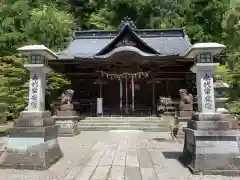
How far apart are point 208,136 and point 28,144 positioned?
452cm

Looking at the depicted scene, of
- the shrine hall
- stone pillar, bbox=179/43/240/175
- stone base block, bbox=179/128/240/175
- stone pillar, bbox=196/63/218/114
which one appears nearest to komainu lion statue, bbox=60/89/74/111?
the shrine hall

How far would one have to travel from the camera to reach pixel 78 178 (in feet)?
21.0

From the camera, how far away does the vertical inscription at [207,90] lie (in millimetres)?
7594

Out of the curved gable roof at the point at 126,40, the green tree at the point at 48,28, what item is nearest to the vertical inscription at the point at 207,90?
the curved gable roof at the point at 126,40

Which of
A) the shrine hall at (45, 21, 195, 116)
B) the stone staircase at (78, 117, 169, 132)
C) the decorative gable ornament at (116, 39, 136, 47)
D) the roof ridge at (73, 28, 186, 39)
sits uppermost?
the roof ridge at (73, 28, 186, 39)

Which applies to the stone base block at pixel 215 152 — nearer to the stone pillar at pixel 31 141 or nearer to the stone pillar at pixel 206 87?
the stone pillar at pixel 206 87

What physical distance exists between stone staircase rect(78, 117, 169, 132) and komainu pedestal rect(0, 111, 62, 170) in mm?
10143

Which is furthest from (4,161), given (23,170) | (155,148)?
(155,148)

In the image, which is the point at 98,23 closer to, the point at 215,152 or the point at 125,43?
the point at 125,43

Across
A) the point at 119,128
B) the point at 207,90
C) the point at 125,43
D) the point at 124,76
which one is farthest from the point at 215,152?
the point at 125,43

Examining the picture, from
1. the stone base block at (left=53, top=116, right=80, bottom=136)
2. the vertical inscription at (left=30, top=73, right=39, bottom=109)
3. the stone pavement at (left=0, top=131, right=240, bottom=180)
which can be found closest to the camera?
the stone pavement at (left=0, top=131, right=240, bottom=180)

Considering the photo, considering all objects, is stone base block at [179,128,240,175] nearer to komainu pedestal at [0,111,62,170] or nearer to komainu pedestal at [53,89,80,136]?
komainu pedestal at [0,111,62,170]

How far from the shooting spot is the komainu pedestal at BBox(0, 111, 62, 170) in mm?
7410

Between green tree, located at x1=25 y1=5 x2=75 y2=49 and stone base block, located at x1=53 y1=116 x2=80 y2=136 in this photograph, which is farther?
green tree, located at x1=25 y1=5 x2=75 y2=49
